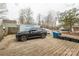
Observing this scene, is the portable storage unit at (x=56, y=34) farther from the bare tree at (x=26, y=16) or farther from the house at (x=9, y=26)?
the house at (x=9, y=26)

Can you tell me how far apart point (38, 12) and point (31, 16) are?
106 mm

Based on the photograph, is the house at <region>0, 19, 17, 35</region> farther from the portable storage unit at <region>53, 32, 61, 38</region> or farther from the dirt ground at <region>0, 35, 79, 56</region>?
the portable storage unit at <region>53, 32, 61, 38</region>

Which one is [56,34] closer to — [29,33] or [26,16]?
[29,33]

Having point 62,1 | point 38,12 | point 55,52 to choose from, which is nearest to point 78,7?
point 62,1

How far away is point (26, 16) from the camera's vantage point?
1.81m

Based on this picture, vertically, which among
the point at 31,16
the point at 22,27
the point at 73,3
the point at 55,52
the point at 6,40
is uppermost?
the point at 73,3

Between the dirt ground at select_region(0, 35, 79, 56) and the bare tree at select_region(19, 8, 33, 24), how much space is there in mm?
238

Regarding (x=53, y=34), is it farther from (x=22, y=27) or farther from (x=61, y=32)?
(x=22, y=27)

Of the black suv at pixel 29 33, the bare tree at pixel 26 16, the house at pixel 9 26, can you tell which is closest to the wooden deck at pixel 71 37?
the black suv at pixel 29 33

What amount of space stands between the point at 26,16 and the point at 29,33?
22 cm

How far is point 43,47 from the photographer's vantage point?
1827 millimetres

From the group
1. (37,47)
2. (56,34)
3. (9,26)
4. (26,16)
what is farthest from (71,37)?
(9,26)

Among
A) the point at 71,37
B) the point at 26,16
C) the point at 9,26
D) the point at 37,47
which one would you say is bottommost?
the point at 37,47

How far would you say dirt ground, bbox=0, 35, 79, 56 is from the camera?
1794mm
